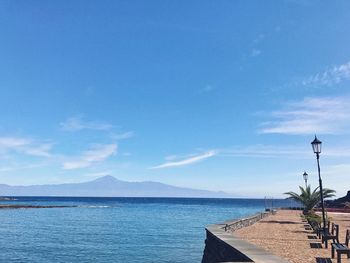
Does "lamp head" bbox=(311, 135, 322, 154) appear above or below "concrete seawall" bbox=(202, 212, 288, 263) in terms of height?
above

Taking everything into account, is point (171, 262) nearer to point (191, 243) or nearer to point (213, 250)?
point (213, 250)

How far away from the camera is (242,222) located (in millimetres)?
31109

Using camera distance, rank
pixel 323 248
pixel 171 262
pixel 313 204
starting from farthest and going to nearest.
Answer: pixel 313 204
pixel 171 262
pixel 323 248

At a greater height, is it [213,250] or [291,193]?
[291,193]

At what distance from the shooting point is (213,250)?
54.4 feet

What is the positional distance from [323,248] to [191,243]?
12449 millimetres

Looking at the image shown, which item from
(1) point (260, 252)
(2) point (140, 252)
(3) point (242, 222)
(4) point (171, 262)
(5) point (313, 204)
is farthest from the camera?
(5) point (313, 204)

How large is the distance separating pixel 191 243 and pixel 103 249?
646 cm

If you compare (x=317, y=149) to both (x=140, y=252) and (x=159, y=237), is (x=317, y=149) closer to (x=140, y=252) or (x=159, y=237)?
(x=140, y=252)

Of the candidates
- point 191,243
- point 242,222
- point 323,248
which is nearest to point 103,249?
point 191,243

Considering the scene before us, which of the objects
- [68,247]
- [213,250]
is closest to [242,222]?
[68,247]

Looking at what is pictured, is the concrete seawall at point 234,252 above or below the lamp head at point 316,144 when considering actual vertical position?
below

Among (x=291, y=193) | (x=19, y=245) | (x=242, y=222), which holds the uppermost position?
(x=291, y=193)

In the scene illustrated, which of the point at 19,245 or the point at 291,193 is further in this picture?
the point at 291,193
